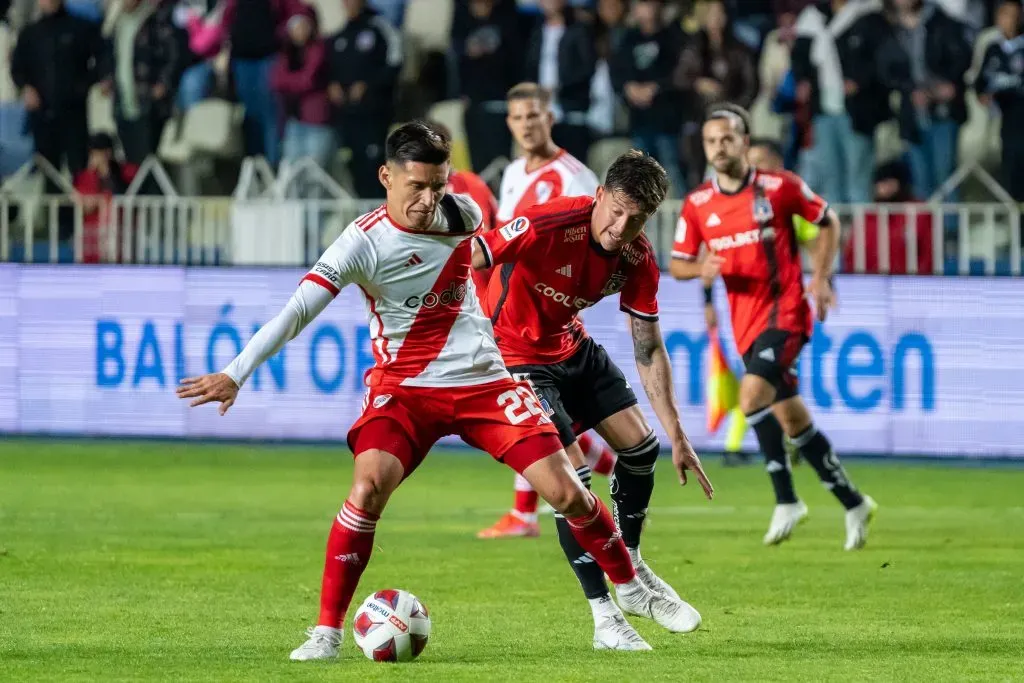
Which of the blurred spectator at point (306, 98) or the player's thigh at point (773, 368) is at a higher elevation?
the blurred spectator at point (306, 98)

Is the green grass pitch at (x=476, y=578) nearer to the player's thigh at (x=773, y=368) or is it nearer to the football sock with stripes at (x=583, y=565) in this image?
the football sock with stripes at (x=583, y=565)

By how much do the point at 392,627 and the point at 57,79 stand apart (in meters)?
12.6

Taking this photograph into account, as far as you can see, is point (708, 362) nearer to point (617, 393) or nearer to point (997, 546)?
point (997, 546)

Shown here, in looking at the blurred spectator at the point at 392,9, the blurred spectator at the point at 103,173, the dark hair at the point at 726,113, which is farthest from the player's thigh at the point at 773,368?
the blurred spectator at the point at 103,173

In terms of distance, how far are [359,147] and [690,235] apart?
6.60 m

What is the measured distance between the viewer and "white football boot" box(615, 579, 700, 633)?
7125 mm

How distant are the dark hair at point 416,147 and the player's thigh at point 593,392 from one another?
1.57 m

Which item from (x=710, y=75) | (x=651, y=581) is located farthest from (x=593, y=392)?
(x=710, y=75)

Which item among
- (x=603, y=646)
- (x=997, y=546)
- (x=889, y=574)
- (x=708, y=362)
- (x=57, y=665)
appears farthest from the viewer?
(x=708, y=362)

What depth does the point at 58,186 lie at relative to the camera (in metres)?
18.1

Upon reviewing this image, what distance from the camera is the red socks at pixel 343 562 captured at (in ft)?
21.6

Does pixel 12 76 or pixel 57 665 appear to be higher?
pixel 12 76

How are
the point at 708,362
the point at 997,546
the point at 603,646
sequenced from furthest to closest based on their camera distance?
the point at 708,362
the point at 997,546
the point at 603,646

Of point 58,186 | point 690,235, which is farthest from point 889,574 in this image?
point 58,186
